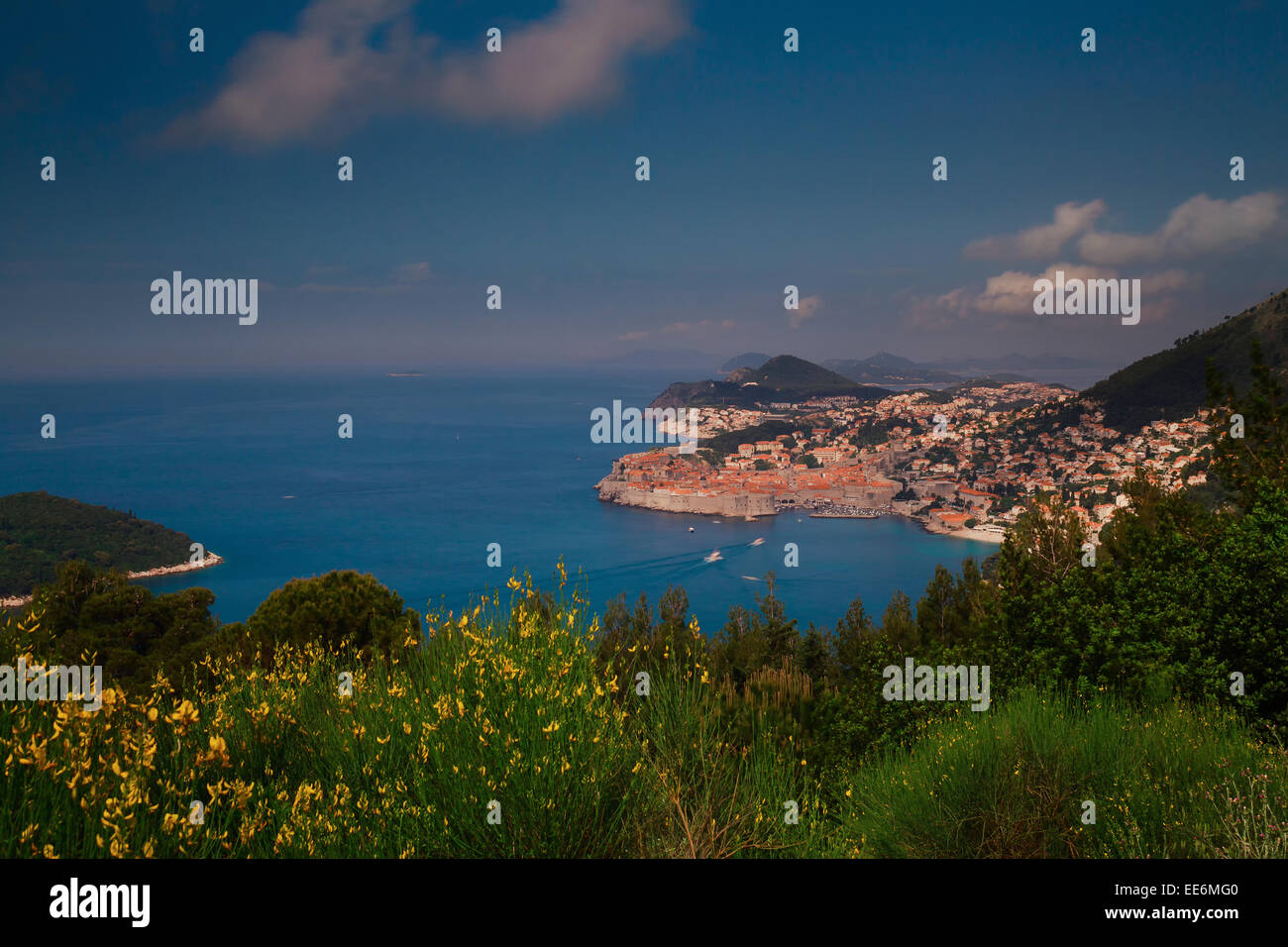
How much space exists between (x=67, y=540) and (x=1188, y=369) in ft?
177

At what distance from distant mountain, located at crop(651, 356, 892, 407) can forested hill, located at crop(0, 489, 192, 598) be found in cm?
5419

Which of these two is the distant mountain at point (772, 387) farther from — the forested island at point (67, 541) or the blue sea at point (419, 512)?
the forested island at point (67, 541)

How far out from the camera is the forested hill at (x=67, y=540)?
27312mm

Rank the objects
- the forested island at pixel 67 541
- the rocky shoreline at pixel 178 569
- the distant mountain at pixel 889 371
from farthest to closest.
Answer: the distant mountain at pixel 889 371, the rocky shoreline at pixel 178 569, the forested island at pixel 67 541

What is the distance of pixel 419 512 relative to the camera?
57.0m

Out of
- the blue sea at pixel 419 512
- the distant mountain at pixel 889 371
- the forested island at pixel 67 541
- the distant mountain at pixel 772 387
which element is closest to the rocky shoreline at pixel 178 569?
the forested island at pixel 67 541

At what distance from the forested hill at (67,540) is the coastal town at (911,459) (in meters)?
32.6

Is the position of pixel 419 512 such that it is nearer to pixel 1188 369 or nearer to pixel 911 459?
pixel 911 459

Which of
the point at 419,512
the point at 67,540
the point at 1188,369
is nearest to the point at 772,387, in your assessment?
the point at 419,512

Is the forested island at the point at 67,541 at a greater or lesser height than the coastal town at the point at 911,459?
lesser

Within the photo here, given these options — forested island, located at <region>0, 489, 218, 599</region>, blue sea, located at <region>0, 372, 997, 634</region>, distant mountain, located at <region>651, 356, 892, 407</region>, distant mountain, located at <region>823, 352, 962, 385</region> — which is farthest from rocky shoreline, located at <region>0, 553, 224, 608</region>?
distant mountain, located at <region>823, 352, 962, 385</region>

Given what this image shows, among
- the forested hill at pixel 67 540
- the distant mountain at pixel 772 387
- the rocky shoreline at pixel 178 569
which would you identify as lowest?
the rocky shoreline at pixel 178 569
